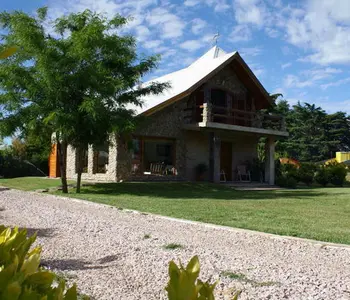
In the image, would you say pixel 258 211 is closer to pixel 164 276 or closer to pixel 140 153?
pixel 164 276

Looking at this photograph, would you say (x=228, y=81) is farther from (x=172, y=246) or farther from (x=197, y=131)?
(x=172, y=246)

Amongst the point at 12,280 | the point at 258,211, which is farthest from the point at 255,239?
the point at 12,280

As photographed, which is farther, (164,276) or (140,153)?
(140,153)

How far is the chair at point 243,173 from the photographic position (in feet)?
69.7

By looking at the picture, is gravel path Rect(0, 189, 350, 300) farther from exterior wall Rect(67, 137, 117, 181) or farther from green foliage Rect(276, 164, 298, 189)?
green foliage Rect(276, 164, 298, 189)

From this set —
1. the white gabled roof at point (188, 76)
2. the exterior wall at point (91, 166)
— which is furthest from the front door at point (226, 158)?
the exterior wall at point (91, 166)

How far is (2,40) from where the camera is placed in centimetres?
1365

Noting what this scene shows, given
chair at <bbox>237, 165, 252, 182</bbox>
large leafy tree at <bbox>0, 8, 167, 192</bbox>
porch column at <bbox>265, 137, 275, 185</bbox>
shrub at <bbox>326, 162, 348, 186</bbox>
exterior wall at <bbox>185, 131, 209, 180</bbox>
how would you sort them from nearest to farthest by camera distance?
large leafy tree at <bbox>0, 8, 167, 192</bbox> < exterior wall at <bbox>185, 131, 209, 180</bbox> < porch column at <bbox>265, 137, 275, 185</bbox> < chair at <bbox>237, 165, 252, 182</bbox> < shrub at <bbox>326, 162, 348, 186</bbox>

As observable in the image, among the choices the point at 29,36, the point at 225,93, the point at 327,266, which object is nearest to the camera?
the point at 327,266

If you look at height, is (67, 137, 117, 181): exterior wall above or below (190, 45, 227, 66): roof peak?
below

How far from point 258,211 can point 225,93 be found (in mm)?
12598

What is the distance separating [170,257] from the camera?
4.82 meters

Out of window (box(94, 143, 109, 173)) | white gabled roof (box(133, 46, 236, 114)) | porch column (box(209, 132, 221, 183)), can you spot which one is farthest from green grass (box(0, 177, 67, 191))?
porch column (box(209, 132, 221, 183))

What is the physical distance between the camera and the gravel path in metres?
3.78
